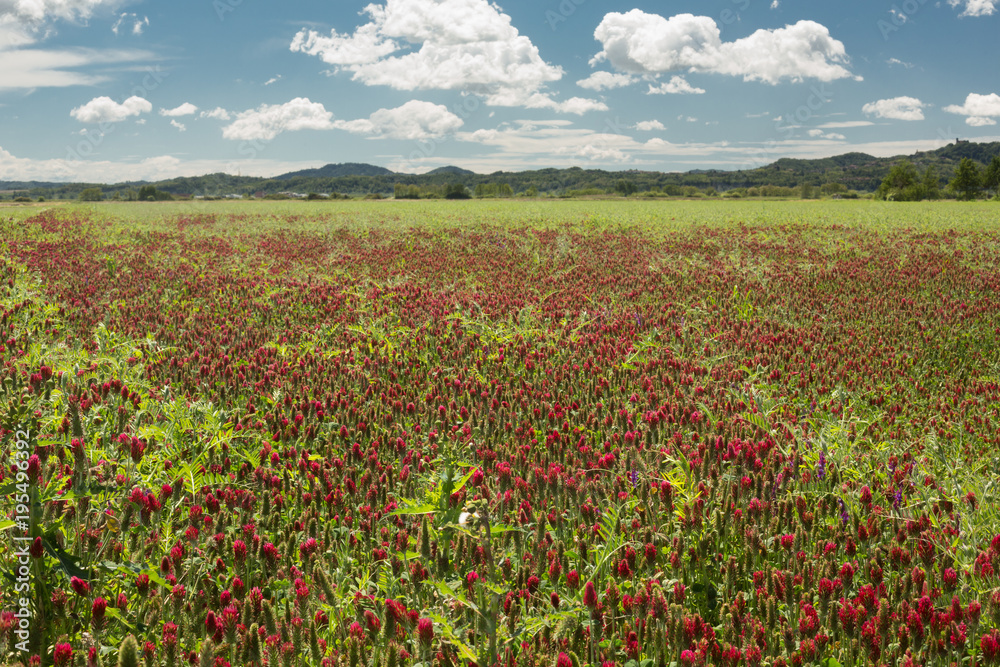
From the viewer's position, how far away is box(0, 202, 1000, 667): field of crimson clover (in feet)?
7.75

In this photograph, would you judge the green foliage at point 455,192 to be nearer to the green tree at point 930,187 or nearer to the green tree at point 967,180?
the green tree at point 930,187

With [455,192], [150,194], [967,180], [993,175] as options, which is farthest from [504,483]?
[150,194]

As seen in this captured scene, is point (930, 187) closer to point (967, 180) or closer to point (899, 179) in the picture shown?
point (899, 179)

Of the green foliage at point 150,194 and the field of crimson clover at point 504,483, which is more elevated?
the green foliage at point 150,194

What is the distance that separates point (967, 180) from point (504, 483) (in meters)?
130

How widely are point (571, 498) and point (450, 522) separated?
3.10ft

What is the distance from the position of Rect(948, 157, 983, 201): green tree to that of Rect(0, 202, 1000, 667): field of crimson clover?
395 feet

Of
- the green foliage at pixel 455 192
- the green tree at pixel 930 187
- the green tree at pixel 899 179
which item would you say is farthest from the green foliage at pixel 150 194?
the green tree at pixel 930 187

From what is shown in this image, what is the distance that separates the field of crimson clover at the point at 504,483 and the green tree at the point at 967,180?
120 metres

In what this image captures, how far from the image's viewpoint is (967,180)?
101m

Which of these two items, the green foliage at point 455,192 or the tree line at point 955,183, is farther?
the green foliage at point 455,192

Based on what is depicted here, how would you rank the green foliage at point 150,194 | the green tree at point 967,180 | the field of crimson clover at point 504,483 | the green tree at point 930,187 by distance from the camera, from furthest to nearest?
the green foliage at point 150,194
the green tree at point 930,187
the green tree at point 967,180
the field of crimson clover at point 504,483

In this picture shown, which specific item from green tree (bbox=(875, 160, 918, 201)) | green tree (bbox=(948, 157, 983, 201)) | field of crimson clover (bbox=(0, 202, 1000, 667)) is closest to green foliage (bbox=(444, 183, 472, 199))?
green tree (bbox=(875, 160, 918, 201))

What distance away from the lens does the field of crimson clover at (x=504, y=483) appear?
2.36m
